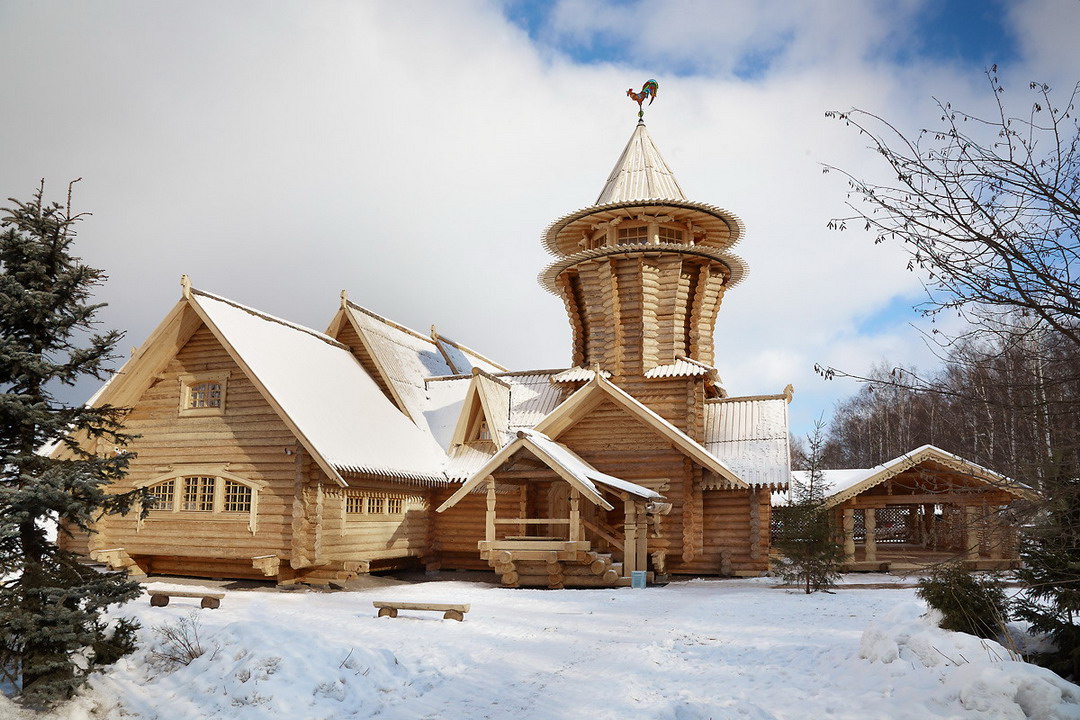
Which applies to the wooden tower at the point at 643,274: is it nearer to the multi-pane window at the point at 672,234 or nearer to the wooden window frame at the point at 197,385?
the multi-pane window at the point at 672,234

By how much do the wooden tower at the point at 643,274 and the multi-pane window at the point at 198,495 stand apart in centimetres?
1103

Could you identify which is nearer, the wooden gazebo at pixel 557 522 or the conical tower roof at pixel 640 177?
the wooden gazebo at pixel 557 522

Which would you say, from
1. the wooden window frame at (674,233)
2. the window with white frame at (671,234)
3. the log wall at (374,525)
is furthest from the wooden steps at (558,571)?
the window with white frame at (671,234)

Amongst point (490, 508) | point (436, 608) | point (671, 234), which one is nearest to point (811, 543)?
point (490, 508)

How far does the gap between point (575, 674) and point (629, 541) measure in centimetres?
1015

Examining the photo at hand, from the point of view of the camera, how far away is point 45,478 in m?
8.25

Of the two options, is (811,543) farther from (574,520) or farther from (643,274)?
(643,274)

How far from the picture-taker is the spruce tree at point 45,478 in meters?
7.99

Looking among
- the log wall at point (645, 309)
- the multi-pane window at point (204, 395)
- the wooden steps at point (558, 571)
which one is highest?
the log wall at point (645, 309)

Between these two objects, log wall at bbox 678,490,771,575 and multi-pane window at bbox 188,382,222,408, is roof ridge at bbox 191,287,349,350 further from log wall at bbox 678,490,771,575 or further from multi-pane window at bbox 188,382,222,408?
log wall at bbox 678,490,771,575

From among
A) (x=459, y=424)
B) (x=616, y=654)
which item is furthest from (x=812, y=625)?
(x=459, y=424)

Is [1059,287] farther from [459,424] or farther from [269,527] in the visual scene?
[459,424]

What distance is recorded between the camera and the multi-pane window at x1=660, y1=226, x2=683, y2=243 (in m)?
26.0

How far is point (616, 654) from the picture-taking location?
1045 cm
